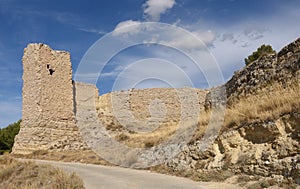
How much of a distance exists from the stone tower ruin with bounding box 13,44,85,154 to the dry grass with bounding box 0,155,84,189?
7.48 m

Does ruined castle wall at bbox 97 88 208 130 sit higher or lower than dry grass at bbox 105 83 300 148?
higher

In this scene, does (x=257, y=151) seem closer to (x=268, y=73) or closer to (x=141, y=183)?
(x=141, y=183)

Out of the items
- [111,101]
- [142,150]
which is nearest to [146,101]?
[111,101]

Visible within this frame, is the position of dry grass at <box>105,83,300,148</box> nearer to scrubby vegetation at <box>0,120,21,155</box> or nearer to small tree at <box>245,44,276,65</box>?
small tree at <box>245,44,276,65</box>

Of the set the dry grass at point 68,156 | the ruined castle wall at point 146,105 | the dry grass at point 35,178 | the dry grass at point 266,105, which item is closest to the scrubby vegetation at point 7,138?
the ruined castle wall at point 146,105

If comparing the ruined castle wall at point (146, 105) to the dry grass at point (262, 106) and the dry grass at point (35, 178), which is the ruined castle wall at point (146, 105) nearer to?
the dry grass at point (262, 106)

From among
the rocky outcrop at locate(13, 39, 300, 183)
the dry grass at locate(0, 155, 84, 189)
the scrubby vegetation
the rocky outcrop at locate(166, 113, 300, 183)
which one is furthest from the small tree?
the scrubby vegetation

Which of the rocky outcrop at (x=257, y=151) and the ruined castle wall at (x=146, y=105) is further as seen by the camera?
the ruined castle wall at (x=146, y=105)

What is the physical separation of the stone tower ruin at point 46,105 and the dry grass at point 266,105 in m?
12.9

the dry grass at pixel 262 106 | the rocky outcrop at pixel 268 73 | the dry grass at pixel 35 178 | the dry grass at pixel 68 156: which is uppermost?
the rocky outcrop at pixel 268 73

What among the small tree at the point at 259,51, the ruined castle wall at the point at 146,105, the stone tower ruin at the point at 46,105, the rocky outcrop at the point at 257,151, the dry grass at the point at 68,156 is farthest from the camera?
the ruined castle wall at the point at 146,105

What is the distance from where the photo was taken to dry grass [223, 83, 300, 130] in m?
8.62

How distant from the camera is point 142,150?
14.5 m

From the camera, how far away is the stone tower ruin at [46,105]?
19.8 metres
